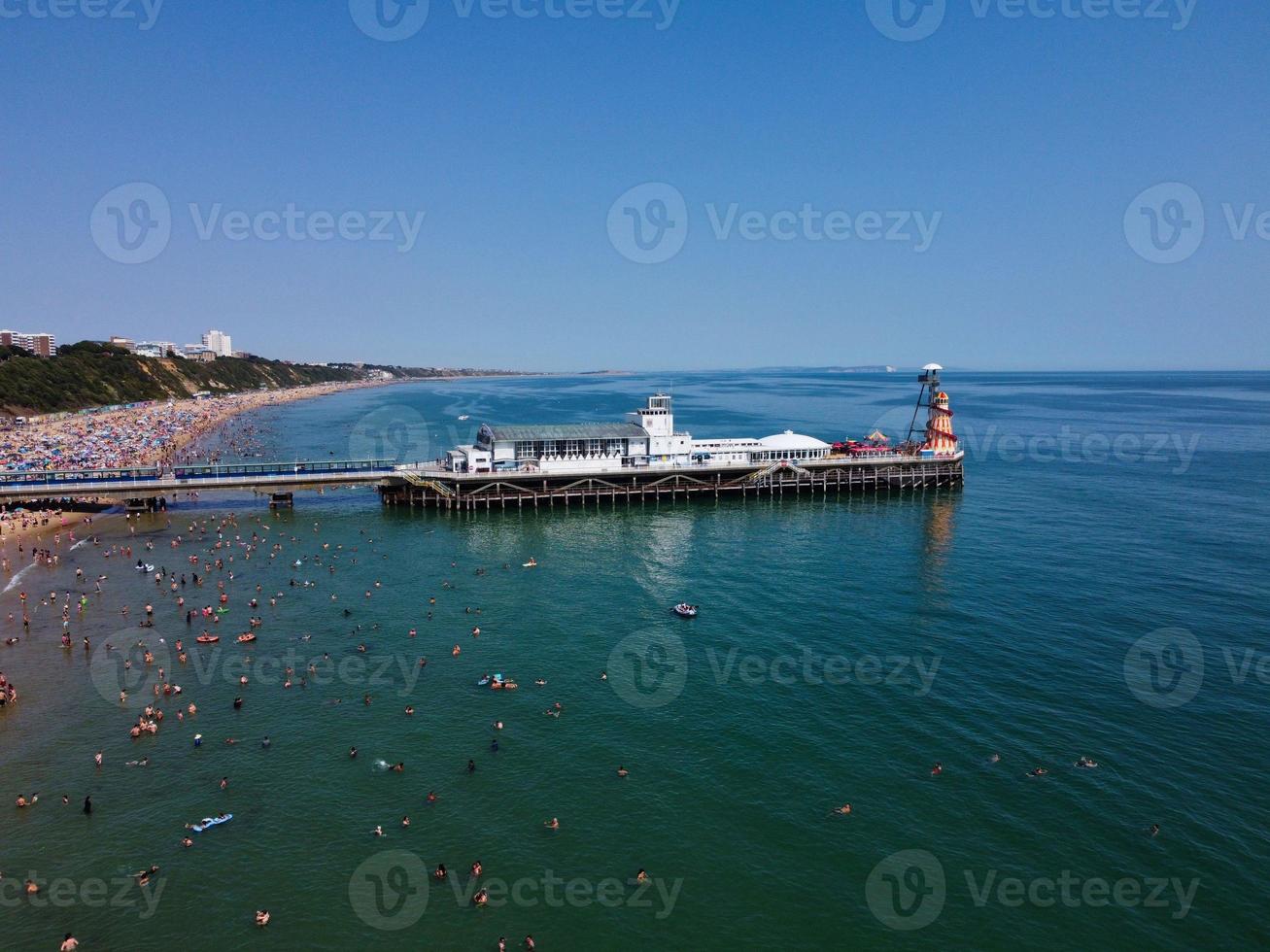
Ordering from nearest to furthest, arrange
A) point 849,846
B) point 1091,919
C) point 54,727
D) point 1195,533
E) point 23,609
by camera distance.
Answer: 1. point 1091,919
2. point 849,846
3. point 54,727
4. point 23,609
5. point 1195,533

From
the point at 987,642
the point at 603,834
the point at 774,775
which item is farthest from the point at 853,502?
the point at 603,834

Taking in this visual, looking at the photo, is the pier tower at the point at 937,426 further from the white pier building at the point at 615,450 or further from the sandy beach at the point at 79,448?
the sandy beach at the point at 79,448

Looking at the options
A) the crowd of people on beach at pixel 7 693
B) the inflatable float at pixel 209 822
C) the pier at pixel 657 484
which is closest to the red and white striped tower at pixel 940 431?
the pier at pixel 657 484

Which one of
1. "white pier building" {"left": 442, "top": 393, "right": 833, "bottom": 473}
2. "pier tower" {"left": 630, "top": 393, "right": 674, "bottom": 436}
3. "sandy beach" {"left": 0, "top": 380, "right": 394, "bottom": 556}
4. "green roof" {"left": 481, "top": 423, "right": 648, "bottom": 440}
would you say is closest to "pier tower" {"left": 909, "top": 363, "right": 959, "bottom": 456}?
"white pier building" {"left": 442, "top": 393, "right": 833, "bottom": 473}

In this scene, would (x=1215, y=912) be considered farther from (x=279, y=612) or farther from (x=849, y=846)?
(x=279, y=612)

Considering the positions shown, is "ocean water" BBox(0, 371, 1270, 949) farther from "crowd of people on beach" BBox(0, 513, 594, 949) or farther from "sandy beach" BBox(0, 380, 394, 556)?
"sandy beach" BBox(0, 380, 394, 556)

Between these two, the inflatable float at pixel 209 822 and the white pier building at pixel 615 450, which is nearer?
the inflatable float at pixel 209 822

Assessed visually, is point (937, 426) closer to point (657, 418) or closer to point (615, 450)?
point (657, 418)

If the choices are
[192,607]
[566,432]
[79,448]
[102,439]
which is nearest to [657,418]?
[566,432]
